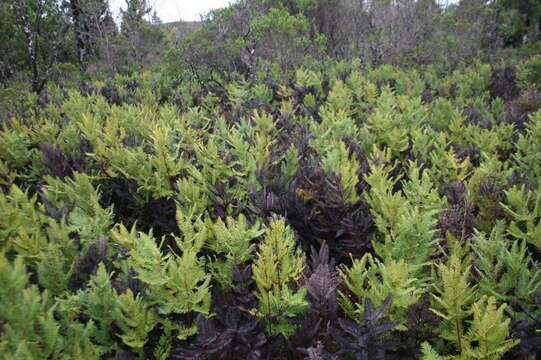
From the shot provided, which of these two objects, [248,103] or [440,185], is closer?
[440,185]

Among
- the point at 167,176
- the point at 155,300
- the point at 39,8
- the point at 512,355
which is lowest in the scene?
the point at 512,355

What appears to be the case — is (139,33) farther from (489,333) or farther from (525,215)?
(489,333)

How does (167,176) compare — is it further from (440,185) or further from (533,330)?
(533,330)

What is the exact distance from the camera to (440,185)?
113 inches

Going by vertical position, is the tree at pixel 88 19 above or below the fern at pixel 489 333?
above

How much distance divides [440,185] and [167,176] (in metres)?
1.82

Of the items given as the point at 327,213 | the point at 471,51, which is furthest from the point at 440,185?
the point at 471,51

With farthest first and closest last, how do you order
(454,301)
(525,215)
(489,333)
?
1. (525,215)
2. (454,301)
3. (489,333)

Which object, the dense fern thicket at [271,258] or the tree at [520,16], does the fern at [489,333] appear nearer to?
the dense fern thicket at [271,258]

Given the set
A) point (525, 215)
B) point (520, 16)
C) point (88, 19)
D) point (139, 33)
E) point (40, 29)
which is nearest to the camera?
point (525, 215)

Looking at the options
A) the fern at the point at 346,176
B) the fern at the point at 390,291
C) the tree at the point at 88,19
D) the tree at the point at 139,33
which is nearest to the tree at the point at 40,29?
the tree at the point at 88,19

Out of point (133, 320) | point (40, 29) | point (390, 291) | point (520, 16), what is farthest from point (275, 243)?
point (520, 16)

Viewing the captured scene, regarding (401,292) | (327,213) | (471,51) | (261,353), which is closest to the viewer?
(401,292)

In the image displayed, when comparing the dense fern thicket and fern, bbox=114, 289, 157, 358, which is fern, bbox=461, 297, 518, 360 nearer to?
the dense fern thicket
